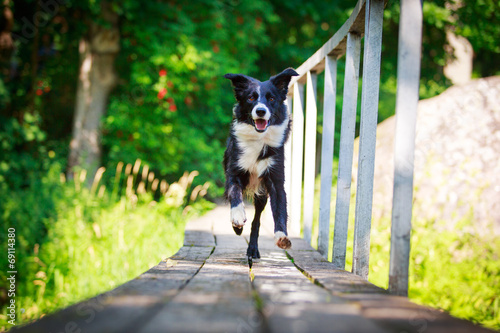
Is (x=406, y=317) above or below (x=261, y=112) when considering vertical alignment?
below

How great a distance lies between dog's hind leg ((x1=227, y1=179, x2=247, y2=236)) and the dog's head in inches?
18.7

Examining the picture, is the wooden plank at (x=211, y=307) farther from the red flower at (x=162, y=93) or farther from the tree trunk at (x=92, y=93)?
the tree trunk at (x=92, y=93)

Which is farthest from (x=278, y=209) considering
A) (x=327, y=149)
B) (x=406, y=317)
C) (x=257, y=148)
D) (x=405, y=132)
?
(x=406, y=317)

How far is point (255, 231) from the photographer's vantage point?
10.9 feet

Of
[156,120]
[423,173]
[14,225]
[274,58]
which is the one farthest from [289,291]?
[274,58]

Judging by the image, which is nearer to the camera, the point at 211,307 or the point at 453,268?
the point at 211,307

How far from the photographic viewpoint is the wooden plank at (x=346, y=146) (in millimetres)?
2807

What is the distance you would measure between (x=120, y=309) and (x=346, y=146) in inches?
74.4

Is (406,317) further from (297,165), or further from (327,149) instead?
(297,165)

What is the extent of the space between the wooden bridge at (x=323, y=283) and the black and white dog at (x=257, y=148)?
0.38 meters

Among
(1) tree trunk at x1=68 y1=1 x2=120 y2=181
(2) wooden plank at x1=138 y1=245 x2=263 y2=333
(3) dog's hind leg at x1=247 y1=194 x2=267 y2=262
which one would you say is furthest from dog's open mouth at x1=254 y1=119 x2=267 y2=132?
(1) tree trunk at x1=68 y1=1 x2=120 y2=181

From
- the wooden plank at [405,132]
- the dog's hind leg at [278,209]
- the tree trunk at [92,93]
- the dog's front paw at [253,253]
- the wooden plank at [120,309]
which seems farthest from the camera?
the tree trunk at [92,93]

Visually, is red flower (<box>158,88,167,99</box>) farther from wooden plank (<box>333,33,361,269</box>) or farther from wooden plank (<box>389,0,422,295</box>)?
wooden plank (<box>389,0,422,295</box>)

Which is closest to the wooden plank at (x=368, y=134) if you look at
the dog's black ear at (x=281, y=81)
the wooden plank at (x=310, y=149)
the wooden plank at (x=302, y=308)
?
the wooden plank at (x=302, y=308)
